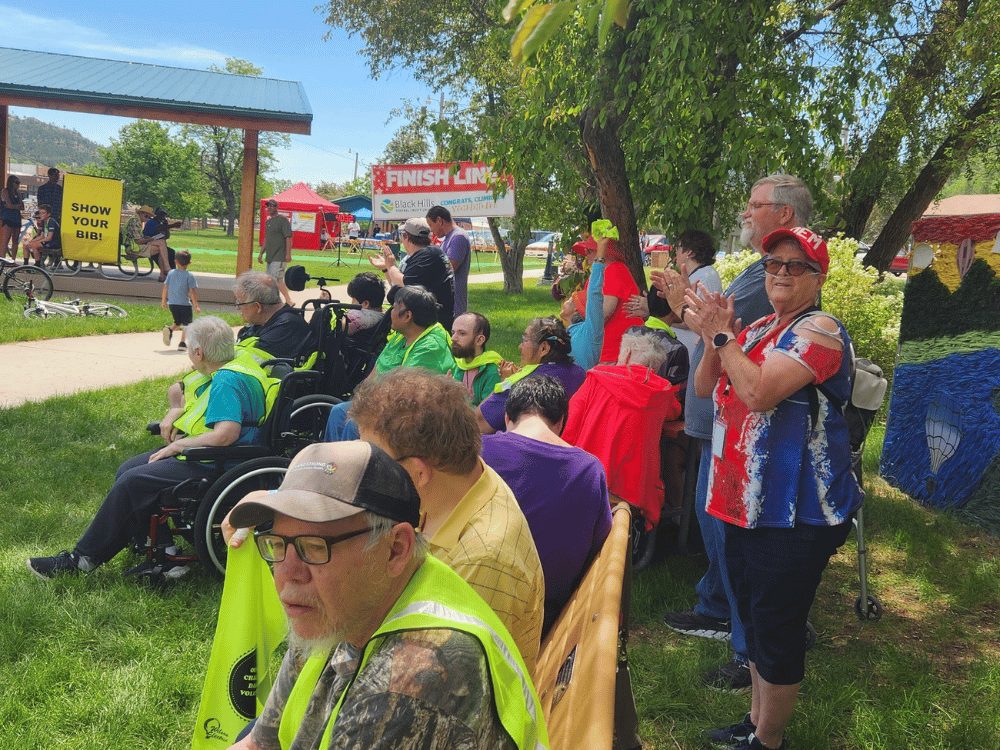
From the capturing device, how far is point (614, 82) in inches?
234

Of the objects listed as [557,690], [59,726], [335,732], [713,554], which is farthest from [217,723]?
[713,554]

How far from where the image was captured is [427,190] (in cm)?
1184

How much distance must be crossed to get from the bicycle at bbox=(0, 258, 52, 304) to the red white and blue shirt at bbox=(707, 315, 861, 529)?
1215 cm

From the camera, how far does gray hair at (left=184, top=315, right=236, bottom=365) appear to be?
4348mm

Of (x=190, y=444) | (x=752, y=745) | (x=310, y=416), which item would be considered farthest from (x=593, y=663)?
(x=310, y=416)

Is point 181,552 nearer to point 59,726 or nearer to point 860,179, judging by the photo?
point 59,726

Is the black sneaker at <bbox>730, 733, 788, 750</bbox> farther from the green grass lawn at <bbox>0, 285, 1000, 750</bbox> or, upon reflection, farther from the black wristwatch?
the black wristwatch

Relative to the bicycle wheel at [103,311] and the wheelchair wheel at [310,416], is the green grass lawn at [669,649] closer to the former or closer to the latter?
the wheelchair wheel at [310,416]

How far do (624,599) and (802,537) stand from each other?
0.67 meters

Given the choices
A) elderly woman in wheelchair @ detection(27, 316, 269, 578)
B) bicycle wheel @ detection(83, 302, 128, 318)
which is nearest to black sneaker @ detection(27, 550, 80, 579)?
elderly woman in wheelchair @ detection(27, 316, 269, 578)

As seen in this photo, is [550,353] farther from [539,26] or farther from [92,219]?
[92,219]

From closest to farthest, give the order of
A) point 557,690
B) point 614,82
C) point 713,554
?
1. point 557,690
2. point 713,554
3. point 614,82

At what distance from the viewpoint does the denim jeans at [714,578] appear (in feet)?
10.9

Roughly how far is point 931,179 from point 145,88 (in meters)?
13.5
